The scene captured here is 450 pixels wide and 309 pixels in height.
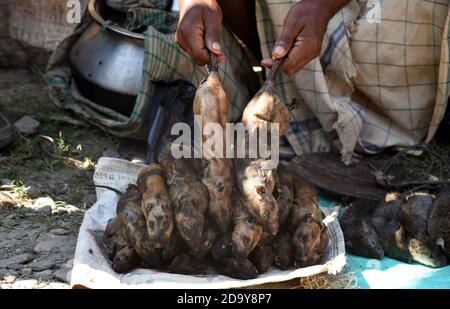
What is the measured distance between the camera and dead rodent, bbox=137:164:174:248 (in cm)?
264

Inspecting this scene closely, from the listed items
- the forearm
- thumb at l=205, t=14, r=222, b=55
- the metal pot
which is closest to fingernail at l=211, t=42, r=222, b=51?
thumb at l=205, t=14, r=222, b=55

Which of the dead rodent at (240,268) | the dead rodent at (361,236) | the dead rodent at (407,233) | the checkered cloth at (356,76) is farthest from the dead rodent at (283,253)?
the checkered cloth at (356,76)

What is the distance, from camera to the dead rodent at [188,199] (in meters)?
2.63

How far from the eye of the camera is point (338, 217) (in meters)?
3.33

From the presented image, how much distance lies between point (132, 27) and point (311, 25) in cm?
164

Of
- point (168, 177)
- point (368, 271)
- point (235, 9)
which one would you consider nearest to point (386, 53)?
point (235, 9)

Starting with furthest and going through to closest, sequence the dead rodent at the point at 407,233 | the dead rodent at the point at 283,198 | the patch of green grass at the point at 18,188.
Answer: the patch of green grass at the point at 18,188 → the dead rodent at the point at 407,233 → the dead rodent at the point at 283,198

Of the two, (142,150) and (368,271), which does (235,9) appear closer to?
(142,150)

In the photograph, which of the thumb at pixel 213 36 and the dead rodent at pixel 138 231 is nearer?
the dead rodent at pixel 138 231

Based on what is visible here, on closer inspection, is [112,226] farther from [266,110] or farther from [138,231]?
[266,110]

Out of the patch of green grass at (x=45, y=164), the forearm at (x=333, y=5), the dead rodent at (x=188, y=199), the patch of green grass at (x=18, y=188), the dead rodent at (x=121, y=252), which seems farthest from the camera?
the patch of green grass at (x=45, y=164)

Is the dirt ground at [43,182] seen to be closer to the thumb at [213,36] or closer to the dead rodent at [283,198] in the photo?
the dead rodent at [283,198]

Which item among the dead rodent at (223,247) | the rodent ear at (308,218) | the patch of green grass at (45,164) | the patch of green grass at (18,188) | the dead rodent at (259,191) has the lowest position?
the patch of green grass at (45,164)

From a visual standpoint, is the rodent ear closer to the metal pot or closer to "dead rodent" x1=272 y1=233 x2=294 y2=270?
"dead rodent" x1=272 y1=233 x2=294 y2=270
